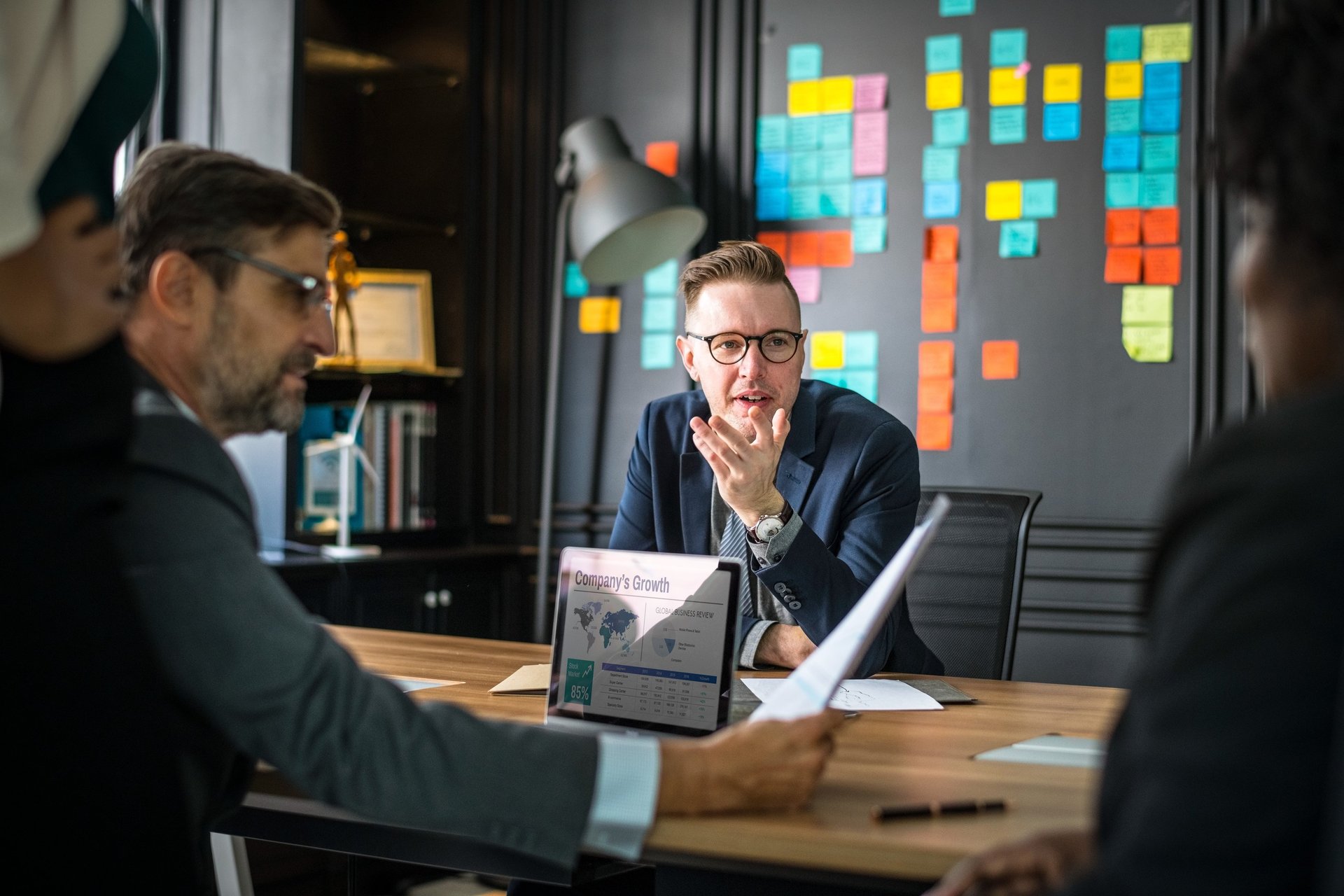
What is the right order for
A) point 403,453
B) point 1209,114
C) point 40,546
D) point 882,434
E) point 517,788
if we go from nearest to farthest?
1. point 40,546
2. point 517,788
3. point 882,434
4. point 1209,114
5. point 403,453

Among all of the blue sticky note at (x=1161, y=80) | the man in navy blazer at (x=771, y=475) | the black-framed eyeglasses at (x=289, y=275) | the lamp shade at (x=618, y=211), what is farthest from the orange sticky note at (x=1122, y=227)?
the black-framed eyeglasses at (x=289, y=275)

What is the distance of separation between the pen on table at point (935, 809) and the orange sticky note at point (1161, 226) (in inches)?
105

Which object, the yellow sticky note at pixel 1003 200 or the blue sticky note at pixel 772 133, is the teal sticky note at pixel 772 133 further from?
the yellow sticky note at pixel 1003 200

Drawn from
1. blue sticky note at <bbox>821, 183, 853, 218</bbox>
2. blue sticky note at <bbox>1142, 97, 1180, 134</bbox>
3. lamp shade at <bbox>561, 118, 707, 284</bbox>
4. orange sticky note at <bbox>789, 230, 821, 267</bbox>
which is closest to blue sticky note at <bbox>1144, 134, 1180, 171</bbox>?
blue sticky note at <bbox>1142, 97, 1180, 134</bbox>

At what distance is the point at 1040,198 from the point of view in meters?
3.50

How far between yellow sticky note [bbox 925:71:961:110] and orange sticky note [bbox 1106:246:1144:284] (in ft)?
2.08

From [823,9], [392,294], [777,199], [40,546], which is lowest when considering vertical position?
[40,546]

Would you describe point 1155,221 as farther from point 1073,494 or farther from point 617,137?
point 617,137

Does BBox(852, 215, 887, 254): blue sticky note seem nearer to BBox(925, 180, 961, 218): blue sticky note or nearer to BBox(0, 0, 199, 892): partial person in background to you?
BBox(925, 180, 961, 218): blue sticky note

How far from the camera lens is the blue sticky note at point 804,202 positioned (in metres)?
3.75

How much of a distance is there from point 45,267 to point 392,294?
3.12 m

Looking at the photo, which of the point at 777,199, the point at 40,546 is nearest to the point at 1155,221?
the point at 777,199

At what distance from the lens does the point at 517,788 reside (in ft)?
3.49

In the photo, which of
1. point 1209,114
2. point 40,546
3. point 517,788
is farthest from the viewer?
point 1209,114
